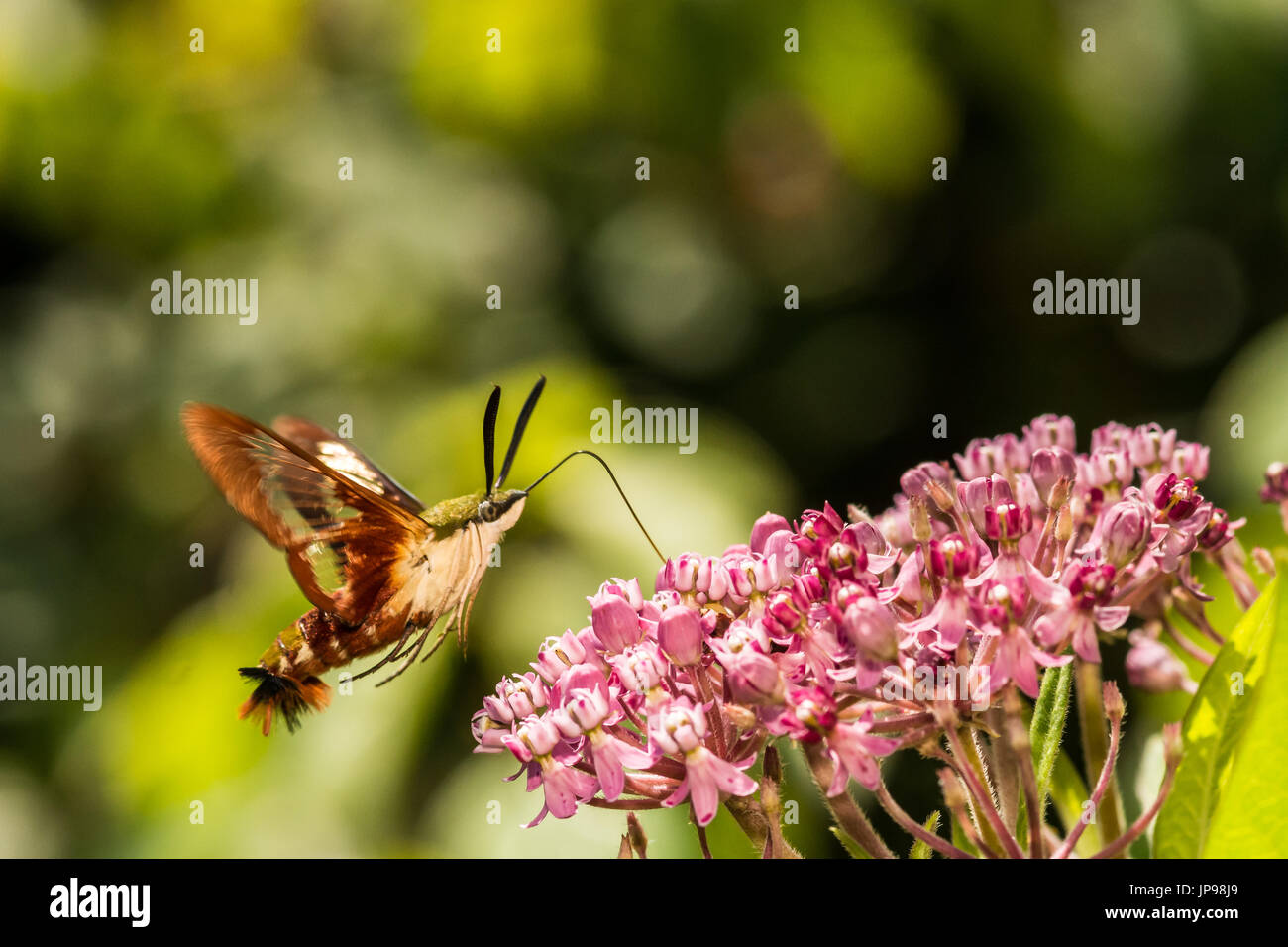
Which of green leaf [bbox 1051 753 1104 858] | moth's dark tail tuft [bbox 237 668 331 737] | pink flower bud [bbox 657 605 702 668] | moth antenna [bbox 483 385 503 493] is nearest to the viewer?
pink flower bud [bbox 657 605 702 668]

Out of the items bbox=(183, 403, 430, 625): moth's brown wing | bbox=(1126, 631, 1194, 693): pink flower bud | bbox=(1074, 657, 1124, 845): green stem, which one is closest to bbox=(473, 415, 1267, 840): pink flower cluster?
bbox=(1074, 657, 1124, 845): green stem

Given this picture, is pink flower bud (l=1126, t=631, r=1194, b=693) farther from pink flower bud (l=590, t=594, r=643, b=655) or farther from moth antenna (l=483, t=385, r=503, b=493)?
moth antenna (l=483, t=385, r=503, b=493)

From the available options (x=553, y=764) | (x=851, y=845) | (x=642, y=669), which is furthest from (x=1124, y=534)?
(x=553, y=764)

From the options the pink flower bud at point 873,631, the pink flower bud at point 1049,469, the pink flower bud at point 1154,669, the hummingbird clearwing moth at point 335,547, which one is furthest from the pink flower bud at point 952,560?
the hummingbird clearwing moth at point 335,547

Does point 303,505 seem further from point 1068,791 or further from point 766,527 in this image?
point 1068,791

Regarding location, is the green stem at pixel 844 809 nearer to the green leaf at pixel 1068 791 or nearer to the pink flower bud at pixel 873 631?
the pink flower bud at pixel 873 631
